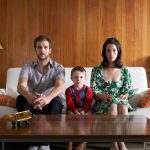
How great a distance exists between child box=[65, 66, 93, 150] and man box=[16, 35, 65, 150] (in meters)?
0.10

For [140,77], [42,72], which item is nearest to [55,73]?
[42,72]

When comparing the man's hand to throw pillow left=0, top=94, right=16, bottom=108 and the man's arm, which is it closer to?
the man's arm

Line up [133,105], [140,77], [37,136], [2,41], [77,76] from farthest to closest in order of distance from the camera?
[2,41], [140,77], [133,105], [77,76], [37,136]

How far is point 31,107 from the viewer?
258 cm

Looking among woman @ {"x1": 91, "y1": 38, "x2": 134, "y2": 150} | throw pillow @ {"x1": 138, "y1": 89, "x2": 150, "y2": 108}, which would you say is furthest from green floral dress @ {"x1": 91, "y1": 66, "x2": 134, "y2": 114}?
throw pillow @ {"x1": 138, "y1": 89, "x2": 150, "y2": 108}

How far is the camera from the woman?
2768mm

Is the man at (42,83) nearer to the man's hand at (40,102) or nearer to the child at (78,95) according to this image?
the man's hand at (40,102)

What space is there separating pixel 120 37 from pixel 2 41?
5.01 feet

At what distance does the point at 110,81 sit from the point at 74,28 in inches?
52.8

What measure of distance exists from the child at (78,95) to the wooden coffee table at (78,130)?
0.65 meters

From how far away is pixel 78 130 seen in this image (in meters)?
1.64

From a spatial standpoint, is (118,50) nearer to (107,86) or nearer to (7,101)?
(107,86)

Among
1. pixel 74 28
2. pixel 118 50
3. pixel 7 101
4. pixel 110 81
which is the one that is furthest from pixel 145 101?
pixel 74 28

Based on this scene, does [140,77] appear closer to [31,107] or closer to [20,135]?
[31,107]
